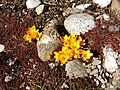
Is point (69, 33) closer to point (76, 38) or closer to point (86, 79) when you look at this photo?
point (76, 38)

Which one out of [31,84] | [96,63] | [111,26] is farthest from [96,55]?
[31,84]

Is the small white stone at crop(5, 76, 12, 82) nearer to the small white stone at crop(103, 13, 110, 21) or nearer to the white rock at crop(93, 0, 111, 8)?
the small white stone at crop(103, 13, 110, 21)

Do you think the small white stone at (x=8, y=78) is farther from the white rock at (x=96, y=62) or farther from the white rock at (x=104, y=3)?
the white rock at (x=104, y=3)

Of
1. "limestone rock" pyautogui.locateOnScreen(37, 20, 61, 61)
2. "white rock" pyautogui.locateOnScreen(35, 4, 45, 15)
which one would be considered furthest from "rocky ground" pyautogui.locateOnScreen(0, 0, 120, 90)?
"limestone rock" pyautogui.locateOnScreen(37, 20, 61, 61)

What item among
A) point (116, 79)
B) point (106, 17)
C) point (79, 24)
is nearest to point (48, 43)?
point (79, 24)

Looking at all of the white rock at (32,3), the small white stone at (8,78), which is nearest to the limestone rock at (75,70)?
the small white stone at (8,78)

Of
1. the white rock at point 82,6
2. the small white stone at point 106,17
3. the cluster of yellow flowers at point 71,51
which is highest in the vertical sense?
the white rock at point 82,6

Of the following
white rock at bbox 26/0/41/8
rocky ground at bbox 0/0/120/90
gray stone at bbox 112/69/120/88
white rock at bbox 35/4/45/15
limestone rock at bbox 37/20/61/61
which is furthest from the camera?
white rock at bbox 26/0/41/8
